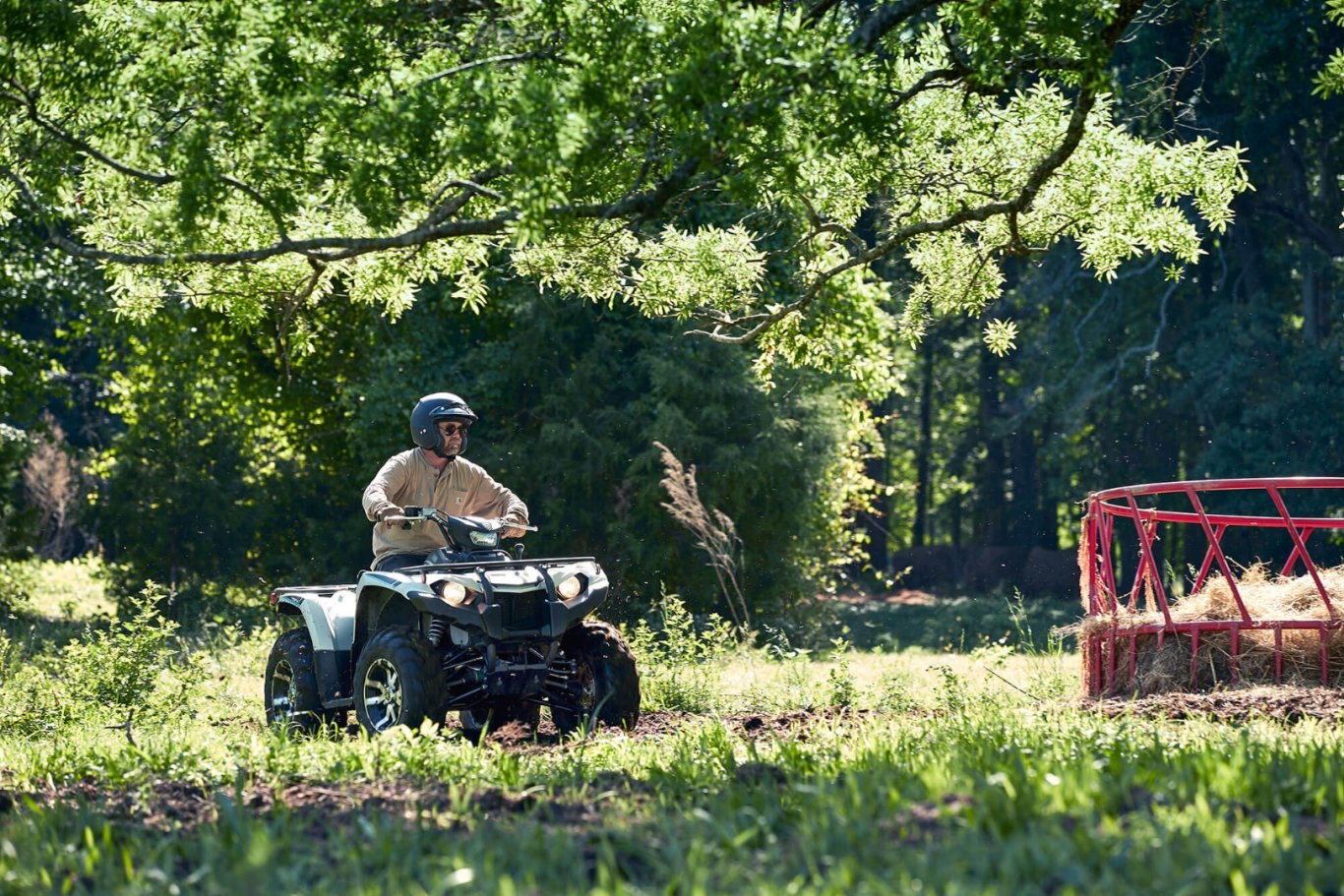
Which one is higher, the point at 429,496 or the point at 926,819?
the point at 429,496

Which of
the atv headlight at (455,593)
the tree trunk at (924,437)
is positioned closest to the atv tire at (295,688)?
the atv headlight at (455,593)

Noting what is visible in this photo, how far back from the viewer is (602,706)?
8.81 meters

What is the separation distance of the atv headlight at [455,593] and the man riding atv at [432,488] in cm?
66

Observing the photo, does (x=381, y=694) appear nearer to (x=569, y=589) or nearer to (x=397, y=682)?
(x=397, y=682)

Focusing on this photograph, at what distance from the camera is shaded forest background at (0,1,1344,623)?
20.2 meters

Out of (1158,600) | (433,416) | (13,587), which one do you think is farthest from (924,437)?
(433,416)

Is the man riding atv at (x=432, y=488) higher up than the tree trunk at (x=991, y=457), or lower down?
lower down

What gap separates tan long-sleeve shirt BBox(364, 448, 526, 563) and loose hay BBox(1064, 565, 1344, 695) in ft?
11.1

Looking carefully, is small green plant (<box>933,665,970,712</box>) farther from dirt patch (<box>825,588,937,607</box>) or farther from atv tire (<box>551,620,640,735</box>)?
dirt patch (<box>825,588,937,607</box>)

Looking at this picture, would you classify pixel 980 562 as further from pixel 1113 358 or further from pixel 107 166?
pixel 107 166

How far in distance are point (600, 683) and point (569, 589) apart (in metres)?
0.56

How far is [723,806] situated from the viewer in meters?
5.39

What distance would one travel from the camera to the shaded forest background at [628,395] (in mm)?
20250

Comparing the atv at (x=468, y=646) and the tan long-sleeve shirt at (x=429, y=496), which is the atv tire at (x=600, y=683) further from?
the tan long-sleeve shirt at (x=429, y=496)
